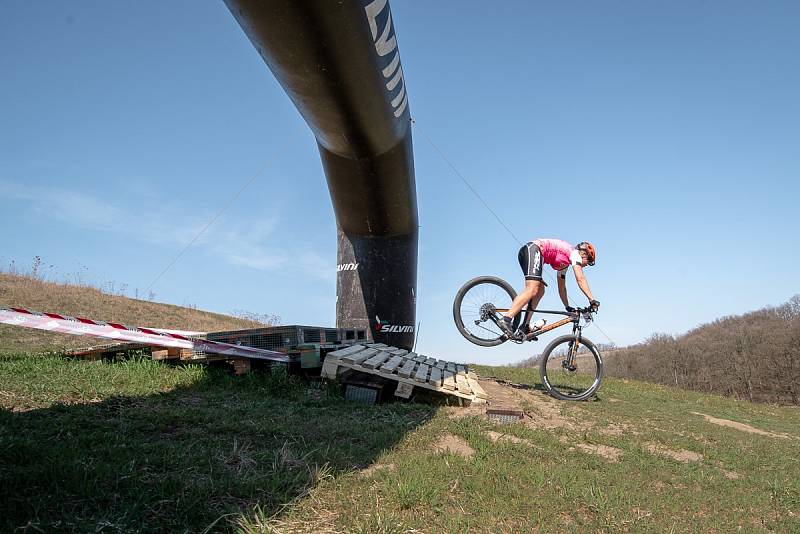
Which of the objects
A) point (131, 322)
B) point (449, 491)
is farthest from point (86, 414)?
point (131, 322)

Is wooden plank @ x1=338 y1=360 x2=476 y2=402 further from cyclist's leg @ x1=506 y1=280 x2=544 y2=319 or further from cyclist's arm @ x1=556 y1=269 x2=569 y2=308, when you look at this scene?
cyclist's arm @ x1=556 y1=269 x2=569 y2=308

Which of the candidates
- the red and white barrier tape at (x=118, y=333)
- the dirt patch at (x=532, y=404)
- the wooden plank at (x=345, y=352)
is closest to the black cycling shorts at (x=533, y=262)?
the dirt patch at (x=532, y=404)

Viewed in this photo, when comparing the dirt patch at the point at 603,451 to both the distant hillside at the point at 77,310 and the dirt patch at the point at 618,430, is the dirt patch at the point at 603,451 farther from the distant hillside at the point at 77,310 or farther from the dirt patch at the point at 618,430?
the distant hillside at the point at 77,310

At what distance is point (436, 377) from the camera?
6809 mm

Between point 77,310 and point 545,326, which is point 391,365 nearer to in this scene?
point 545,326

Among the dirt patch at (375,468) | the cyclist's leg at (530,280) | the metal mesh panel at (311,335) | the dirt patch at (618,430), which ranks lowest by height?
the dirt patch at (375,468)

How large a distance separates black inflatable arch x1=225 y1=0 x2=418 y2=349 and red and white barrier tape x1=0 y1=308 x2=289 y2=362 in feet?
10.7

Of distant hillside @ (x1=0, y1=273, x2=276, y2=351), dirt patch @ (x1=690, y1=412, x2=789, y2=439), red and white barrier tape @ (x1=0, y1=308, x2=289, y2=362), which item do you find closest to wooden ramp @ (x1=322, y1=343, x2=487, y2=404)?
red and white barrier tape @ (x1=0, y1=308, x2=289, y2=362)

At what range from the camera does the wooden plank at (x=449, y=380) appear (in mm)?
6410

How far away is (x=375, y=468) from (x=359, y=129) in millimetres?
5213

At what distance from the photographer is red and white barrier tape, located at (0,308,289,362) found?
6758 millimetres

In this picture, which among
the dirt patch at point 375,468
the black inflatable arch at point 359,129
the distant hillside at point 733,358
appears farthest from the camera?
the distant hillside at point 733,358

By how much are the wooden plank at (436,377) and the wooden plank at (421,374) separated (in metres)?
0.08

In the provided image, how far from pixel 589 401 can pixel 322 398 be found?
4233 mm
